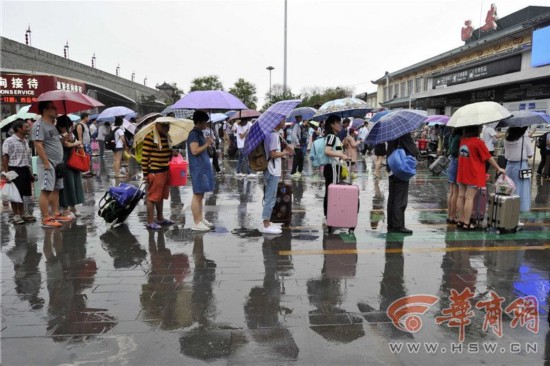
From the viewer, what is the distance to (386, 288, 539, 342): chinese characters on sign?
358cm

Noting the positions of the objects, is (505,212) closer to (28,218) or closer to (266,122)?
(266,122)

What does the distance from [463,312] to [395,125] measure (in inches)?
120

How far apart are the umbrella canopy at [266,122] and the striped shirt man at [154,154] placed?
1.28 metres

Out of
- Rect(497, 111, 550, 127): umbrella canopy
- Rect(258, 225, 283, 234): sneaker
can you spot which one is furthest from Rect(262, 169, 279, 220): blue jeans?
Rect(497, 111, 550, 127): umbrella canopy

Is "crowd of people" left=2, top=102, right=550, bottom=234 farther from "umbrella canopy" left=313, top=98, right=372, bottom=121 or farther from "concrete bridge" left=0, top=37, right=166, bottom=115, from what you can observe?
"concrete bridge" left=0, top=37, right=166, bottom=115

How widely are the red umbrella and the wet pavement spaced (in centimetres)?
199

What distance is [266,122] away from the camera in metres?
6.04

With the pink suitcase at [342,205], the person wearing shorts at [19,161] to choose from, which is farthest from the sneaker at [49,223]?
the pink suitcase at [342,205]

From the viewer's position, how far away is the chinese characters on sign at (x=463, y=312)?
3.58m

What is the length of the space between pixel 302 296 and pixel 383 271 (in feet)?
3.81

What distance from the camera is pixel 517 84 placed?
64.6ft

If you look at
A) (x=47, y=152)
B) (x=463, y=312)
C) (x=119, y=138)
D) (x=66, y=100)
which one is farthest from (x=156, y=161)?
(x=119, y=138)

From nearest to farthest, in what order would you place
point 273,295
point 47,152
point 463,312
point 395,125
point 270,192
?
point 463,312 < point 273,295 < point 395,125 < point 270,192 < point 47,152

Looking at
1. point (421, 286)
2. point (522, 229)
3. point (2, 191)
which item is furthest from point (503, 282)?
point (2, 191)
